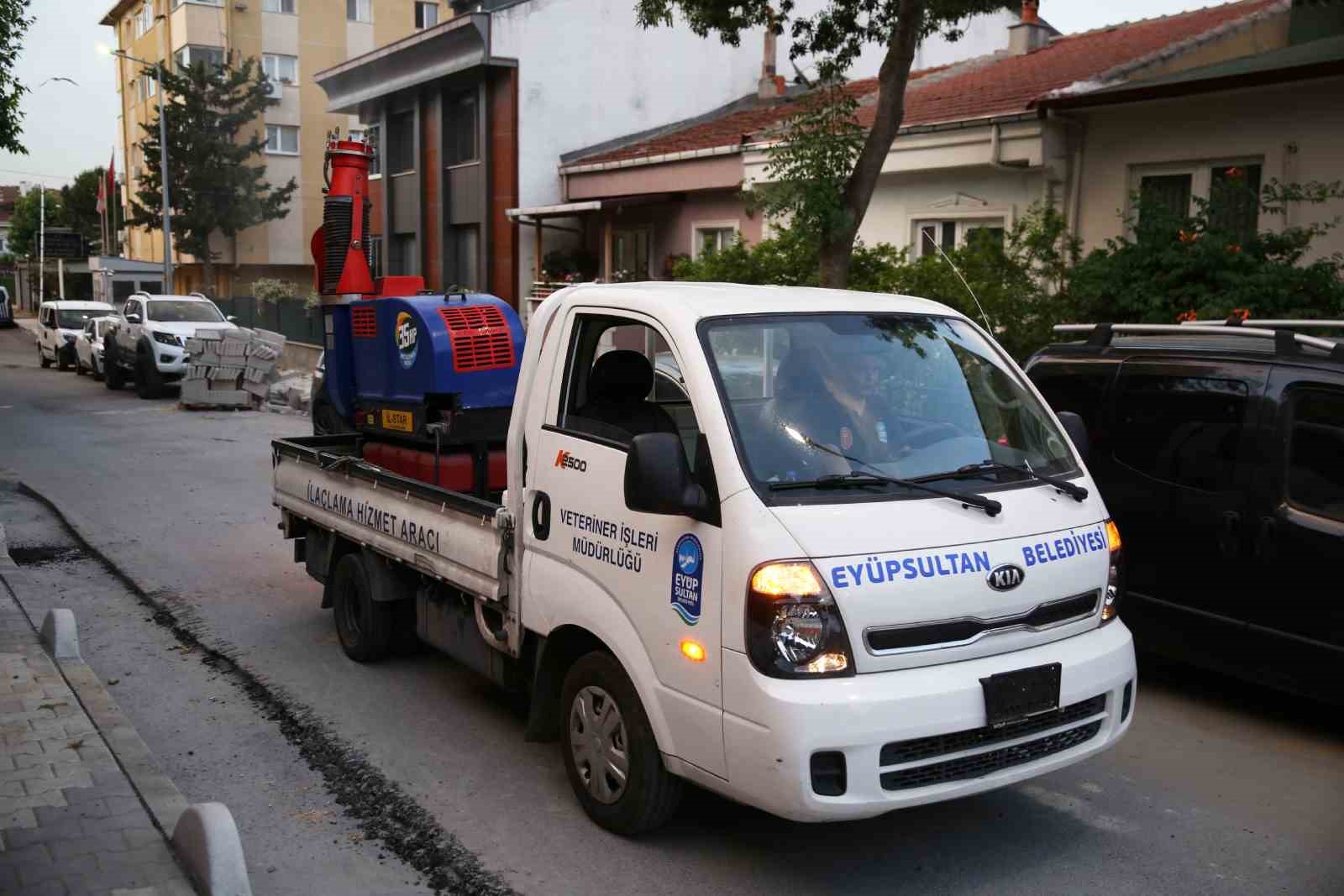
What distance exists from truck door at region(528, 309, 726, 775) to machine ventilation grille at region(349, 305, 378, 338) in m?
3.66

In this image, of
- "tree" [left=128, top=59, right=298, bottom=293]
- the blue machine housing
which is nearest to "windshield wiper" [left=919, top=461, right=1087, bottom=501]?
the blue machine housing

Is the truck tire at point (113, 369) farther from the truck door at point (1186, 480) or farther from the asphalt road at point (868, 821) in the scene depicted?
the truck door at point (1186, 480)

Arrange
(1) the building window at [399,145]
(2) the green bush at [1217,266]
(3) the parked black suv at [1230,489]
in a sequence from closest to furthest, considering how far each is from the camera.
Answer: (3) the parked black suv at [1230,489]
(2) the green bush at [1217,266]
(1) the building window at [399,145]

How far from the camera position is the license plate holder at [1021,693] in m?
4.00

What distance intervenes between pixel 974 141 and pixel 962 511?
11.2 m

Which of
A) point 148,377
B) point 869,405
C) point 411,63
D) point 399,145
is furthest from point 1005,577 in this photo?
point 399,145

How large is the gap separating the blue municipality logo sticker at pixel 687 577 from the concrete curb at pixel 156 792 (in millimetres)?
1681

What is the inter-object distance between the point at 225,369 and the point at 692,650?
18690 millimetres

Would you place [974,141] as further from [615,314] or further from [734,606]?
[734,606]

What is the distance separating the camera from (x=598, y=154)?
25.1m

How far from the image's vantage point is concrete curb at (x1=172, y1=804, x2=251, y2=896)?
4012 millimetres

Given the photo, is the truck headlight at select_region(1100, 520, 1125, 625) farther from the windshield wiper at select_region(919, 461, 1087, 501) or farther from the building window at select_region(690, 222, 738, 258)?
the building window at select_region(690, 222, 738, 258)

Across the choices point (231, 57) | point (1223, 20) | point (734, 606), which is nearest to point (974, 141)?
point (1223, 20)

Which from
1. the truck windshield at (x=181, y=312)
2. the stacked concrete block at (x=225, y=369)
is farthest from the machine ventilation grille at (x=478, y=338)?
the truck windshield at (x=181, y=312)
